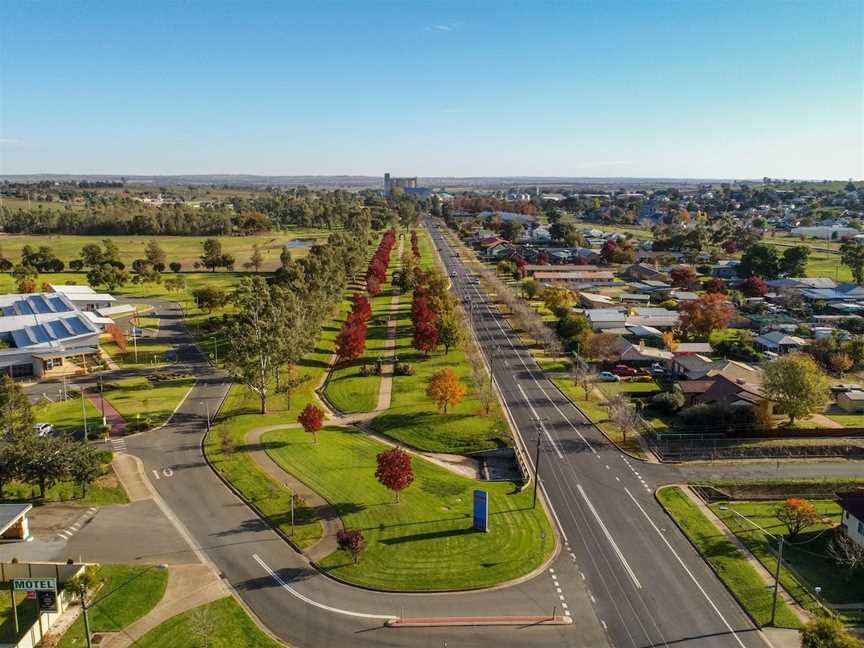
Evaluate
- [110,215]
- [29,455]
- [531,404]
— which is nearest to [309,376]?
[531,404]

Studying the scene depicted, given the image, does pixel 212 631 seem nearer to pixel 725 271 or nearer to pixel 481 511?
pixel 481 511

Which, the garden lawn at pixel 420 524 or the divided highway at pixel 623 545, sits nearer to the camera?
the divided highway at pixel 623 545

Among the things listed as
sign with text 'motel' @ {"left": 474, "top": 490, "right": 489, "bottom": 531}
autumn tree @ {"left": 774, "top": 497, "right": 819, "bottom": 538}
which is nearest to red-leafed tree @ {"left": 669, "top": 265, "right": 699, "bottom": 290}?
autumn tree @ {"left": 774, "top": 497, "right": 819, "bottom": 538}

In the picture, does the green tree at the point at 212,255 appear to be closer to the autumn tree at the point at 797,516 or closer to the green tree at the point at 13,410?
the green tree at the point at 13,410

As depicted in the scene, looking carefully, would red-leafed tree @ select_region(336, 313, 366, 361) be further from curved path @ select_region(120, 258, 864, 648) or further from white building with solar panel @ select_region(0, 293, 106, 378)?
white building with solar panel @ select_region(0, 293, 106, 378)

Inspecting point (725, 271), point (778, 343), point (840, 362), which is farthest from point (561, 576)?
point (725, 271)

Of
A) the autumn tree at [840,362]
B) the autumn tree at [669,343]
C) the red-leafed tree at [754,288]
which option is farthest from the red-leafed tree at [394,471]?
the red-leafed tree at [754,288]
